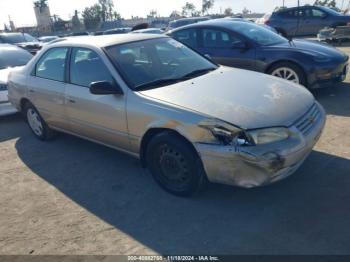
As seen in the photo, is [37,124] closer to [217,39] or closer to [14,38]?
[217,39]

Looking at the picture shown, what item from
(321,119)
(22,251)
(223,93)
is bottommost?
(22,251)

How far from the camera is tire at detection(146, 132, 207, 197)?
341 centimetres

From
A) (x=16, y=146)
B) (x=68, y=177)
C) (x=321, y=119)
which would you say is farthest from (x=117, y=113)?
(x=16, y=146)

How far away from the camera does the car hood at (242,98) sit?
10.6 feet

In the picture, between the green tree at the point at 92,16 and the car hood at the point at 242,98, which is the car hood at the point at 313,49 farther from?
Answer: the green tree at the point at 92,16

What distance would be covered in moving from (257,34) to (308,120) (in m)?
4.26

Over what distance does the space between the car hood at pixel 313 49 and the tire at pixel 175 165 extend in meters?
4.15

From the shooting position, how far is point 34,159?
5.12m

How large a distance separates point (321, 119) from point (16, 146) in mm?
4557

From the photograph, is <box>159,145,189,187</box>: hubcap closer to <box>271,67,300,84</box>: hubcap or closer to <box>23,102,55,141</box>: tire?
<box>23,102,55,141</box>: tire

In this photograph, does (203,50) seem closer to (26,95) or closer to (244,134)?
(26,95)

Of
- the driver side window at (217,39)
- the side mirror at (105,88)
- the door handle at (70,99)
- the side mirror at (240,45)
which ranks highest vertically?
the driver side window at (217,39)

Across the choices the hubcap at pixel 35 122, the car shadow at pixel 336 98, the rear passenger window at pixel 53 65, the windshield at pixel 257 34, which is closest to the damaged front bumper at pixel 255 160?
the rear passenger window at pixel 53 65

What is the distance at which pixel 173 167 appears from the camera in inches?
143
